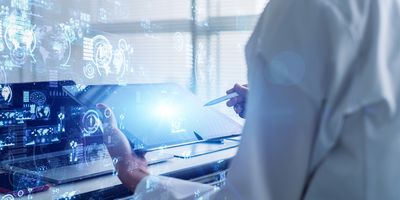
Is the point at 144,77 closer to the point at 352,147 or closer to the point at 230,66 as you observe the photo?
the point at 230,66

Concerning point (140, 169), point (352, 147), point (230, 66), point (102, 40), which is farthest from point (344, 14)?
point (230, 66)

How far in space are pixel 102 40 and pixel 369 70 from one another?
0.85m

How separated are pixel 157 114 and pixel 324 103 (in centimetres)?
72

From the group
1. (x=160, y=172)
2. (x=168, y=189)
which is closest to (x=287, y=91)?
(x=168, y=189)

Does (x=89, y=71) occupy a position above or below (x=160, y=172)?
above

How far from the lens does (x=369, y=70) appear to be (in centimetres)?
48

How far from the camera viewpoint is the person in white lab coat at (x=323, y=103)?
485mm

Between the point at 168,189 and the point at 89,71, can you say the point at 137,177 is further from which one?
the point at 89,71

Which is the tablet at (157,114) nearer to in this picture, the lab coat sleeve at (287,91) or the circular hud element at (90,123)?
the circular hud element at (90,123)

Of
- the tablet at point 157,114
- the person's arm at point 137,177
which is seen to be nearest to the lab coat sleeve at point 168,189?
the person's arm at point 137,177

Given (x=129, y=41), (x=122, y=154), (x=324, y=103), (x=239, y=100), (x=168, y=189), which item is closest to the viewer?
(x=324, y=103)

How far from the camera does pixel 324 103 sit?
0.50m

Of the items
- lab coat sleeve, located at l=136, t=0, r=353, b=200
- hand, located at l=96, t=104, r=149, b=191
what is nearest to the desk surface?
hand, located at l=96, t=104, r=149, b=191

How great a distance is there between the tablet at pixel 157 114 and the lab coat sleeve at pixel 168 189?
17cm
